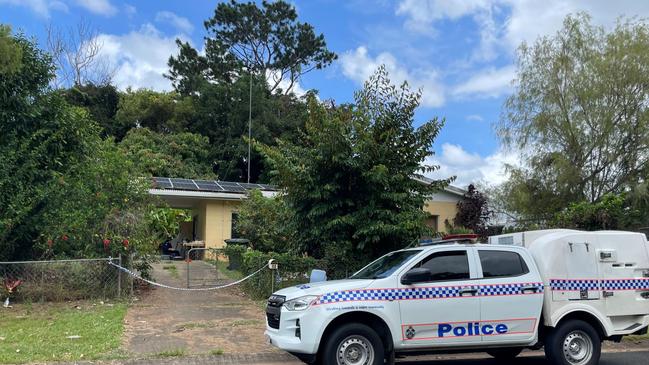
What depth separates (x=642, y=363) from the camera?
868 centimetres

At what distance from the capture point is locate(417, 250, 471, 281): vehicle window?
315 inches

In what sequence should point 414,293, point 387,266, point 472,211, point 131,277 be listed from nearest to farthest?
point 414,293 → point 387,266 → point 131,277 → point 472,211

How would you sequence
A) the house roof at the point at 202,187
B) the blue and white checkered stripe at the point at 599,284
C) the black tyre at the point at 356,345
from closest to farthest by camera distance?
1. the black tyre at the point at 356,345
2. the blue and white checkered stripe at the point at 599,284
3. the house roof at the point at 202,187

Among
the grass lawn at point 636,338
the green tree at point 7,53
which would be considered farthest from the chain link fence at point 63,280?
the grass lawn at point 636,338

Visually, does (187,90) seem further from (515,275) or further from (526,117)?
(515,275)

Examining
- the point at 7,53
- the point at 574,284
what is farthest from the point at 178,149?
the point at 574,284

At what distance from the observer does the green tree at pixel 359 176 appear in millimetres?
12898

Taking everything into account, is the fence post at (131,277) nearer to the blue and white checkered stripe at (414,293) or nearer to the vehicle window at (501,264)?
the blue and white checkered stripe at (414,293)

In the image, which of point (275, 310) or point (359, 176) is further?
point (359, 176)

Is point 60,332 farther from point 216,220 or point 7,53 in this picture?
point 216,220

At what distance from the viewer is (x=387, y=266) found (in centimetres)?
838

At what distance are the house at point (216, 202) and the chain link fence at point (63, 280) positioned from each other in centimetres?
954

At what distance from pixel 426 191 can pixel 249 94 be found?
2883 cm

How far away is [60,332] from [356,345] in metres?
5.44
